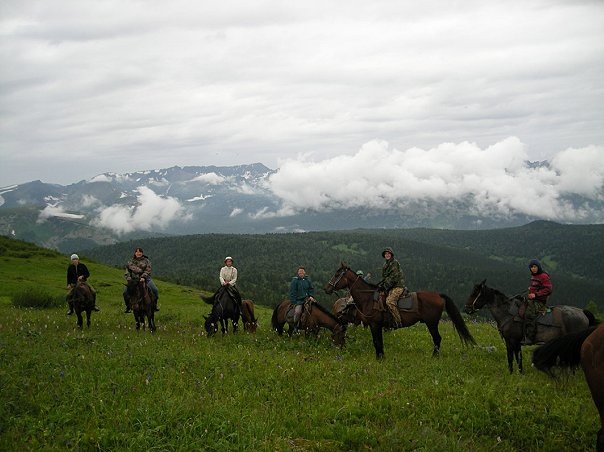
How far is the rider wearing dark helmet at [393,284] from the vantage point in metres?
17.7

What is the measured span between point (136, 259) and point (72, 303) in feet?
12.3

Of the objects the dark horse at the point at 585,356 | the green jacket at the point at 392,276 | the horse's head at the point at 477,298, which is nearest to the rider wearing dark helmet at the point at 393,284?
the green jacket at the point at 392,276

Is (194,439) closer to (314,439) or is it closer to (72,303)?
(314,439)

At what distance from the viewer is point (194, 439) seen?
8.29 m

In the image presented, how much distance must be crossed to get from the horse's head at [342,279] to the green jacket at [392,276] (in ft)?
4.05

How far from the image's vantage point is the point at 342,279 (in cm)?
1872

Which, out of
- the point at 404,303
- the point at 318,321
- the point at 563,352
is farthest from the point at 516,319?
the point at 318,321

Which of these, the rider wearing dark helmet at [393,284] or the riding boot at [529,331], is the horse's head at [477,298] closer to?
the riding boot at [529,331]

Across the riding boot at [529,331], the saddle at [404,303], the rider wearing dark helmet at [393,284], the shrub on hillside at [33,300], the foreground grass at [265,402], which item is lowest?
the shrub on hillside at [33,300]

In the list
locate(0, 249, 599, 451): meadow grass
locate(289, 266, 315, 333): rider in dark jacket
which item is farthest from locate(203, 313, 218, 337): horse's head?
locate(289, 266, 315, 333): rider in dark jacket

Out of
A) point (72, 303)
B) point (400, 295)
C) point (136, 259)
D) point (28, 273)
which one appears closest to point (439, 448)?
point (400, 295)

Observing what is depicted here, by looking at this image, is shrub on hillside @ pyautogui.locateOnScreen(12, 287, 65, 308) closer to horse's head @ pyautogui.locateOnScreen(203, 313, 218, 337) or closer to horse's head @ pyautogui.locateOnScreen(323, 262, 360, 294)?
horse's head @ pyautogui.locateOnScreen(203, 313, 218, 337)

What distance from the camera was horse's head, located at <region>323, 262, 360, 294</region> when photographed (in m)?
18.6

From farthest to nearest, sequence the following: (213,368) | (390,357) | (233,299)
→ (233,299)
(390,357)
(213,368)
